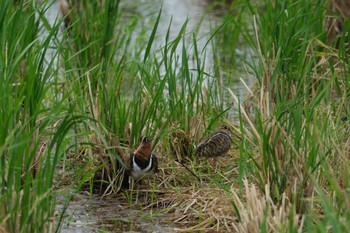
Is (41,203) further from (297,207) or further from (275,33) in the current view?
(275,33)

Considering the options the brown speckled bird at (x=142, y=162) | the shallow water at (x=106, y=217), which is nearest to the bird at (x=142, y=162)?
the brown speckled bird at (x=142, y=162)

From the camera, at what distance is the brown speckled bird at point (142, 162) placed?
5.40m

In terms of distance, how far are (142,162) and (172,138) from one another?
2.29ft

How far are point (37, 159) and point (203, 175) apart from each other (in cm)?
113

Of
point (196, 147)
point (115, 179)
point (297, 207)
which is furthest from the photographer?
point (196, 147)

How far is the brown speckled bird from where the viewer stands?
5398 mm

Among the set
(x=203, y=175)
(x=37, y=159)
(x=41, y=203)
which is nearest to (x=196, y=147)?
(x=203, y=175)

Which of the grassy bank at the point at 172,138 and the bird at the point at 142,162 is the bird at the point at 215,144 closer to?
the grassy bank at the point at 172,138

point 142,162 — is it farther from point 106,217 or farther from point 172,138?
point 172,138

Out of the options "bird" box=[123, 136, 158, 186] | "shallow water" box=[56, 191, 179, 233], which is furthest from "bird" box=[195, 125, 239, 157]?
"shallow water" box=[56, 191, 179, 233]

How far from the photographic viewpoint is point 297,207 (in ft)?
15.1

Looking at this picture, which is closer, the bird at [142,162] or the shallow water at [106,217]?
the shallow water at [106,217]

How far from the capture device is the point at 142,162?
5395 millimetres

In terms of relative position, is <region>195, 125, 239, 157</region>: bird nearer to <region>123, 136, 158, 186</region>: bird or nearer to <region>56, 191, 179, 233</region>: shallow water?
<region>123, 136, 158, 186</region>: bird
